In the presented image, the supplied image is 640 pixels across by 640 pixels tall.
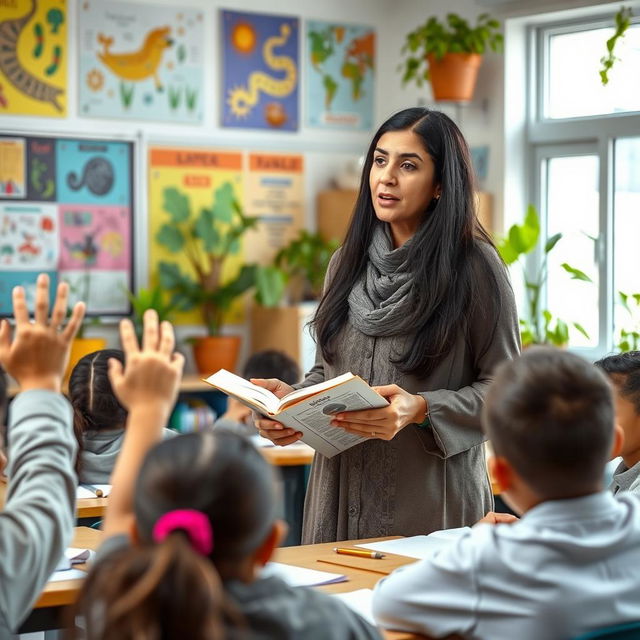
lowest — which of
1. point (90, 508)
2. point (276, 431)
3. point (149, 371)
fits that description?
point (90, 508)

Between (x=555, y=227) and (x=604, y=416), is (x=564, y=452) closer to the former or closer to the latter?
(x=604, y=416)

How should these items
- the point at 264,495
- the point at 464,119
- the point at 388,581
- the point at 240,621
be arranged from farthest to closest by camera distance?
the point at 464,119
the point at 388,581
the point at 264,495
the point at 240,621

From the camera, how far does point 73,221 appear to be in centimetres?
562

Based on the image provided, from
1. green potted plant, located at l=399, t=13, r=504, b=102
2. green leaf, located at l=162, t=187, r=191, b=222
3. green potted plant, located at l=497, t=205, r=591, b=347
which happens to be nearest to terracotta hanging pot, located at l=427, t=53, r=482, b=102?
green potted plant, located at l=399, t=13, r=504, b=102

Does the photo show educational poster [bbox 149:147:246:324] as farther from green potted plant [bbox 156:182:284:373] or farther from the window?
the window

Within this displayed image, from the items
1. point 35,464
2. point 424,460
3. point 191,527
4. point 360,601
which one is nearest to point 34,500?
point 35,464

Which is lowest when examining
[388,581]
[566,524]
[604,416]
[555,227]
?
[388,581]

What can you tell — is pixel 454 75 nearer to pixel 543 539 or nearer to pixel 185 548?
pixel 543 539

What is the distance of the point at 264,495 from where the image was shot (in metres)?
1.32

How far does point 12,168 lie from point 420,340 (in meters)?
3.52

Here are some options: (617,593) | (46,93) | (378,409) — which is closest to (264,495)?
(617,593)

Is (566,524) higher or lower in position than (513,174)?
lower

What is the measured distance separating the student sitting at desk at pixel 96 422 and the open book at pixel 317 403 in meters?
0.81

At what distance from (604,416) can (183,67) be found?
15.2 ft
